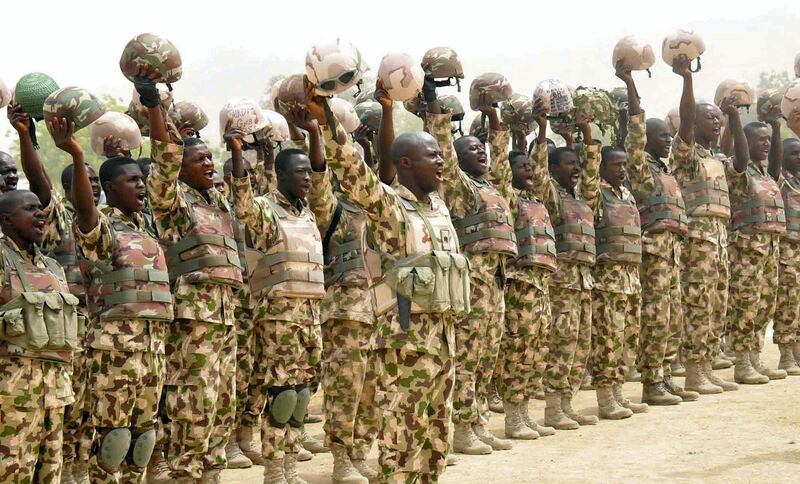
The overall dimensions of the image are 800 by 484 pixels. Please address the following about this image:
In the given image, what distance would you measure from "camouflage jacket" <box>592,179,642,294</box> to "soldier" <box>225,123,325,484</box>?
11.7 feet

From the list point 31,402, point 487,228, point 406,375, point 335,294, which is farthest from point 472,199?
point 31,402

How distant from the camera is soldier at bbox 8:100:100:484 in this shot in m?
7.68

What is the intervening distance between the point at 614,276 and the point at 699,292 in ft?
5.01

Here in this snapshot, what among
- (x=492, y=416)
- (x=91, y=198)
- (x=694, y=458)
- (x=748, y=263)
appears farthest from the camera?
(x=748, y=263)

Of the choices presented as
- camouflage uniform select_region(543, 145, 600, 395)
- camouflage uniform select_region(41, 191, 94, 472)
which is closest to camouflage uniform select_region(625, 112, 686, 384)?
camouflage uniform select_region(543, 145, 600, 395)

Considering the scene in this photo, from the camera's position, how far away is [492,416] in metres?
12.2

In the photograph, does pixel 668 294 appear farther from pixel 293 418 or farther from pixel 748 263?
pixel 293 418

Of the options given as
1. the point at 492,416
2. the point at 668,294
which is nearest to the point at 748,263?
the point at 668,294

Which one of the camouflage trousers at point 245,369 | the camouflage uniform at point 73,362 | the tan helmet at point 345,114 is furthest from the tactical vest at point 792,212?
the camouflage uniform at point 73,362

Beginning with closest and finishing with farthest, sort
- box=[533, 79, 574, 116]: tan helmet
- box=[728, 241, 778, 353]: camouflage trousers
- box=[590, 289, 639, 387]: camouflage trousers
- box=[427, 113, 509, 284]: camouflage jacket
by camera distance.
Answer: box=[427, 113, 509, 284]: camouflage jacket, box=[533, 79, 574, 116]: tan helmet, box=[590, 289, 639, 387]: camouflage trousers, box=[728, 241, 778, 353]: camouflage trousers

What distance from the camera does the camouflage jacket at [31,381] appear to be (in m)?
6.80

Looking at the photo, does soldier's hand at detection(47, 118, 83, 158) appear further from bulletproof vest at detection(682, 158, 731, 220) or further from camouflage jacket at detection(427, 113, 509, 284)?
bulletproof vest at detection(682, 158, 731, 220)

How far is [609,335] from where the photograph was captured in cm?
1164

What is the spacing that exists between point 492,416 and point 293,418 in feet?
12.4
